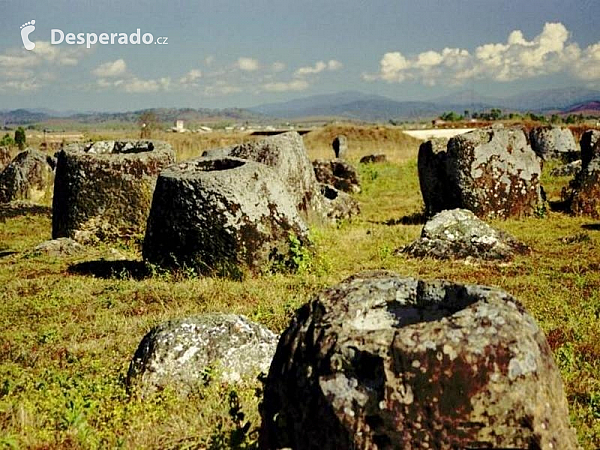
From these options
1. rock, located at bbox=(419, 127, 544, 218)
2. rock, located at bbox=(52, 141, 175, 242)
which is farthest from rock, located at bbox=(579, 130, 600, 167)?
rock, located at bbox=(52, 141, 175, 242)

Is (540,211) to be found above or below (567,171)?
below

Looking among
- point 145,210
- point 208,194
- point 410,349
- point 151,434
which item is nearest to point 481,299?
point 410,349

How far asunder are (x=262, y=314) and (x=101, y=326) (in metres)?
1.89

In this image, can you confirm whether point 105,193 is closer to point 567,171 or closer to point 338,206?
point 338,206

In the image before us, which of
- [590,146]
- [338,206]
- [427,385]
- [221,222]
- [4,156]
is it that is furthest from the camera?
[4,156]

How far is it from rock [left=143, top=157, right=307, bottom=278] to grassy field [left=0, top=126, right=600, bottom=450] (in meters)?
0.39

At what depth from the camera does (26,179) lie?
79.5ft

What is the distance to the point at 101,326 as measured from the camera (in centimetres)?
837

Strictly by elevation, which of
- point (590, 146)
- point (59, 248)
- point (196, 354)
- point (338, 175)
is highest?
point (590, 146)

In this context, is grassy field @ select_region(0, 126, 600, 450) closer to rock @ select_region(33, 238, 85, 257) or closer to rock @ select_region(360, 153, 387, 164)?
rock @ select_region(33, 238, 85, 257)

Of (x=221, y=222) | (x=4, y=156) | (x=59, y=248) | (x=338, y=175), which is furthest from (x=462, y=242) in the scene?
(x=4, y=156)

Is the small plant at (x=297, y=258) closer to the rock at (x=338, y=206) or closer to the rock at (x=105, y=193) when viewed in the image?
the rock at (x=105, y=193)

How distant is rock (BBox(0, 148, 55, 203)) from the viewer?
2409 centimetres

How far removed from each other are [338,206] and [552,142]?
18752 millimetres
